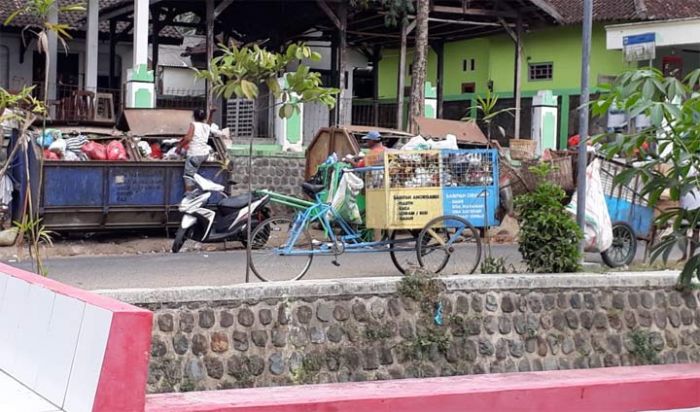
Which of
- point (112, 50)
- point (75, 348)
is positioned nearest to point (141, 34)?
point (112, 50)

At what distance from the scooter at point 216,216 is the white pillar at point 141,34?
21.8 ft

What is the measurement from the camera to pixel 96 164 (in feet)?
45.4

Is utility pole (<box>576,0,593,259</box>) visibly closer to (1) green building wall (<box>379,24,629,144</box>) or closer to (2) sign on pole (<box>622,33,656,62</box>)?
(2) sign on pole (<box>622,33,656,62</box>)

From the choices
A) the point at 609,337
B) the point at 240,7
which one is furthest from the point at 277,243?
the point at 240,7

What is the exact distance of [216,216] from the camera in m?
12.2

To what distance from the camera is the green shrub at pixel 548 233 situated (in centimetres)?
936

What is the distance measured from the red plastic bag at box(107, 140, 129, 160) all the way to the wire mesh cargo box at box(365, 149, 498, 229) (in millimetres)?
5288

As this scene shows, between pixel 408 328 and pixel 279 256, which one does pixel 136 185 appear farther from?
pixel 408 328

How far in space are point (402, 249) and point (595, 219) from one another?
227 cm

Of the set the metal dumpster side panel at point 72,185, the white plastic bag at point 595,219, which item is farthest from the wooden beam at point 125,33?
the white plastic bag at point 595,219

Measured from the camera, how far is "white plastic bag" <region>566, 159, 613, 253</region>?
10.8 metres

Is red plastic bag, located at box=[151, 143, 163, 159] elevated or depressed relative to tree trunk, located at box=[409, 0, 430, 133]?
depressed

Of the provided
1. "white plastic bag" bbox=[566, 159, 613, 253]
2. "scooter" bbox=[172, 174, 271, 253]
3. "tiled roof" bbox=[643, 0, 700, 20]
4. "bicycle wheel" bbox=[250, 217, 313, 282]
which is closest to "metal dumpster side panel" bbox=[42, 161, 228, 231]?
"scooter" bbox=[172, 174, 271, 253]

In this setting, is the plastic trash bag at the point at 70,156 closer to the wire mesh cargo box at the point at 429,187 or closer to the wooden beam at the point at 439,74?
the wire mesh cargo box at the point at 429,187
